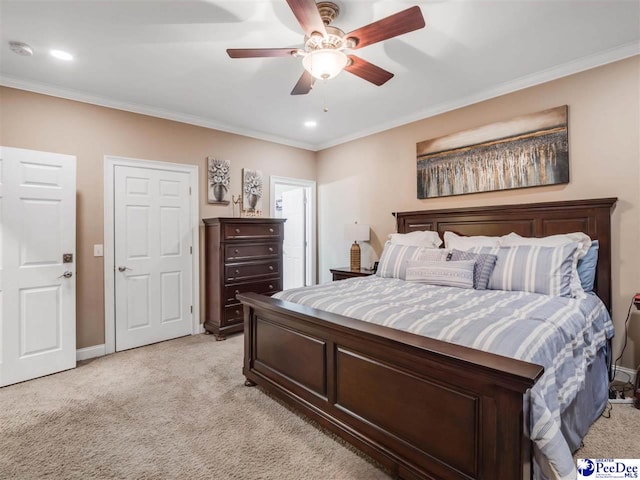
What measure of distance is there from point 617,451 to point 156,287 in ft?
13.6

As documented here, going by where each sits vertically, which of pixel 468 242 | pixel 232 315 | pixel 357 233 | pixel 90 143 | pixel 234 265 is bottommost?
pixel 232 315

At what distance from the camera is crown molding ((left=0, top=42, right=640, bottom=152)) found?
2717mm

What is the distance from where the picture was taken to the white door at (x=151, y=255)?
3598 millimetres

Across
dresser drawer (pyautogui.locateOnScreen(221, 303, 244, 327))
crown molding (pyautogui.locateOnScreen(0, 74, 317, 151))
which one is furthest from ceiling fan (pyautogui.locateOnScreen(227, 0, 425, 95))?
dresser drawer (pyautogui.locateOnScreen(221, 303, 244, 327))

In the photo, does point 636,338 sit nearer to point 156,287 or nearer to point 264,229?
point 264,229

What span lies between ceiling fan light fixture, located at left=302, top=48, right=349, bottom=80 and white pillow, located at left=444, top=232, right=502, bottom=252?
1989 millimetres

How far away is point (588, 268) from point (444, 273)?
3.57 ft

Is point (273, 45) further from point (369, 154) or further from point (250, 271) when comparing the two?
point (250, 271)

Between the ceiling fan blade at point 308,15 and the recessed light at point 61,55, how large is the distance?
2084 millimetres

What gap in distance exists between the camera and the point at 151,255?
150 inches

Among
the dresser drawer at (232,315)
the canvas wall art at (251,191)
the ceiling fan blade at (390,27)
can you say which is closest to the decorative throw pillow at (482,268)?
the ceiling fan blade at (390,27)

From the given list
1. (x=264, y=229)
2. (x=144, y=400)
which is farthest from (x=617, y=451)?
(x=264, y=229)

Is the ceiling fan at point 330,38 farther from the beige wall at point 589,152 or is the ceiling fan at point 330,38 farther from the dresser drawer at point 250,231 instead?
the dresser drawer at point 250,231

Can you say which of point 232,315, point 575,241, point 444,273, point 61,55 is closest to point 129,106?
point 61,55
